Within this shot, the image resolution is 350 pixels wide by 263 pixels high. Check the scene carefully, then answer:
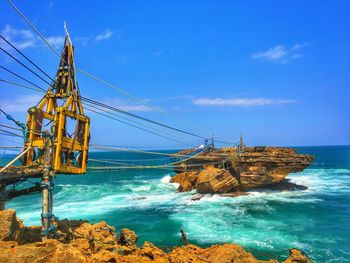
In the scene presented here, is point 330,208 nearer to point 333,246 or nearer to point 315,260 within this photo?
point 333,246

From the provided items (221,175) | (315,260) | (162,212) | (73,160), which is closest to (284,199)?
(221,175)

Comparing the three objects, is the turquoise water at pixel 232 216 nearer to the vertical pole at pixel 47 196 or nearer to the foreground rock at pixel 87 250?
the foreground rock at pixel 87 250

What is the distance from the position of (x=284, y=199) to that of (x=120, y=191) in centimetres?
2696

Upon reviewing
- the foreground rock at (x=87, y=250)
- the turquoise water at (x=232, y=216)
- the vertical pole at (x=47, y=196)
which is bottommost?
the turquoise water at (x=232, y=216)

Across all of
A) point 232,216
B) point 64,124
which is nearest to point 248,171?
point 232,216

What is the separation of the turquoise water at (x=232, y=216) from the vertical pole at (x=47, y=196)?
12.0 meters

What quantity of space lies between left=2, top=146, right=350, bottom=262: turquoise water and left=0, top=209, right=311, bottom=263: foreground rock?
5925 millimetres

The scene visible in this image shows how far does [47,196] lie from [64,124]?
3.88m

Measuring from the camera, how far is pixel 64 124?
1519 cm

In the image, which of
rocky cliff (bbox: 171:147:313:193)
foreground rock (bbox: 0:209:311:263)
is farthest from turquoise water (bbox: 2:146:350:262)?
foreground rock (bbox: 0:209:311:263)

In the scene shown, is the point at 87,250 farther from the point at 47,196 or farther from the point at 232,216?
the point at 232,216

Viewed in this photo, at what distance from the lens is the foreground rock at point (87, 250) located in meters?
9.31

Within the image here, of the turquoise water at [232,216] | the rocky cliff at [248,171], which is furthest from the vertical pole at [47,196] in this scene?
the rocky cliff at [248,171]

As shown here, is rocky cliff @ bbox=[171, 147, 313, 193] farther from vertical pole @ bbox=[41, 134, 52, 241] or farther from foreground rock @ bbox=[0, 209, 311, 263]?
vertical pole @ bbox=[41, 134, 52, 241]
